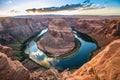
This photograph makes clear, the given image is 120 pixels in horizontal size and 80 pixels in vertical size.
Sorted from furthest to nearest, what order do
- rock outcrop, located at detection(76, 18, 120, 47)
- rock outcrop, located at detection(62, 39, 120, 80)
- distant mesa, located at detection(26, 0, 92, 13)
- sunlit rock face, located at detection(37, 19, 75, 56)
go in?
sunlit rock face, located at detection(37, 19, 75, 56)
rock outcrop, located at detection(76, 18, 120, 47)
distant mesa, located at detection(26, 0, 92, 13)
rock outcrop, located at detection(62, 39, 120, 80)

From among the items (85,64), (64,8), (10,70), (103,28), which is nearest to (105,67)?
(85,64)

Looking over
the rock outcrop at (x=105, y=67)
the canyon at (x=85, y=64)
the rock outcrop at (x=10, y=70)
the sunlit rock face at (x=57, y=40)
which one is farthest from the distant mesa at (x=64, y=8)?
the rock outcrop at (x=105, y=67)

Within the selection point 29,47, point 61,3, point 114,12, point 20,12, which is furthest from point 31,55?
point 114,12

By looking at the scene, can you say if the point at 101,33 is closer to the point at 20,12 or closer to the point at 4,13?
the point at 20,12

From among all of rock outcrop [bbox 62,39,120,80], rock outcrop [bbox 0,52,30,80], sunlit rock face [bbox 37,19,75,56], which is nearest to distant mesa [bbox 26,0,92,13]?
sunlit rock face [bbox 37,19,75,56]

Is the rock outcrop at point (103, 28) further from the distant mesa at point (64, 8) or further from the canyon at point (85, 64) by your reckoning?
the distant mesa at point (64, 8)

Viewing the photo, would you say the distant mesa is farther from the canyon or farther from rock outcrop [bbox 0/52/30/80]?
rock outcrop [bbox 0/52/30/80]

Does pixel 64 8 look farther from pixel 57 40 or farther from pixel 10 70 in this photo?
pixel 10 70
